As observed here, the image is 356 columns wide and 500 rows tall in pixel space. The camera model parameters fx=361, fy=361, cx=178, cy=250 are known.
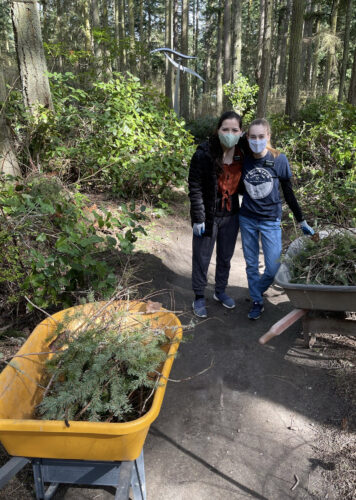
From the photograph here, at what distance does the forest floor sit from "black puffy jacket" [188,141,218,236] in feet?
3.93

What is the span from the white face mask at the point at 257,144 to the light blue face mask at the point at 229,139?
12cm

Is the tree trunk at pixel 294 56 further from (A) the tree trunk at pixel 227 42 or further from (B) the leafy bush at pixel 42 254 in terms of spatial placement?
(A) the tree trunk at pixel 227 42

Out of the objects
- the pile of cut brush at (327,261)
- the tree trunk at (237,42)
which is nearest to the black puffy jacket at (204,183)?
the pile of cut brush at (327,261)

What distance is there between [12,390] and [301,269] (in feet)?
7.42

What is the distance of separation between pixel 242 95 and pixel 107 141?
9.27 meters

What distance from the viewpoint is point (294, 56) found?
8.77m

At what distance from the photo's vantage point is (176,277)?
4.89 metres

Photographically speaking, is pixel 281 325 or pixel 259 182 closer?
pixel 281 325

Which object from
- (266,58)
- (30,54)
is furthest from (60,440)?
(266,58)

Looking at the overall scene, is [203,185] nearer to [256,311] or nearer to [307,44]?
[256,311]

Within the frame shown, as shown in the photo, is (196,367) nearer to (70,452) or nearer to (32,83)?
(70,452)

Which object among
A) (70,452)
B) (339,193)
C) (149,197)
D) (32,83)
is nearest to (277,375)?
(70,452)

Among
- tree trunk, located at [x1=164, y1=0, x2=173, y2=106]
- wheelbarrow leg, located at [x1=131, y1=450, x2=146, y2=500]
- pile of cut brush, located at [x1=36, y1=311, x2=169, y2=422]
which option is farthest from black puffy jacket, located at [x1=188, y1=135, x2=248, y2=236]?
tree trunk, located at [x1=164, y1=0, x2=173, y2=106]

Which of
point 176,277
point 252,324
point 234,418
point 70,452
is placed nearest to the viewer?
point 70,452
